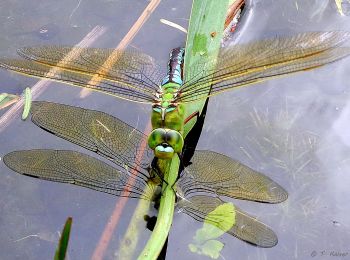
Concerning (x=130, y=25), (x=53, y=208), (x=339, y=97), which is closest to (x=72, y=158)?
(x=53, y=208)

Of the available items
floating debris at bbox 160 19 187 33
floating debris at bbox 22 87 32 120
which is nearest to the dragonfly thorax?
floating debris at bbox 160 19 187 33

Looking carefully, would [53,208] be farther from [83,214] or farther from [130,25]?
[130,25]

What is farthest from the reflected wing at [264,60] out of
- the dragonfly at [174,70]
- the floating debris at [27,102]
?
the floating debris at [27,102]

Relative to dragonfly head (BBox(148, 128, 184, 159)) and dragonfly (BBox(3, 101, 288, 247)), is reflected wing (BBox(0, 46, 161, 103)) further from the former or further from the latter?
dragonfly head (BBox(148, 128, 184, 159))

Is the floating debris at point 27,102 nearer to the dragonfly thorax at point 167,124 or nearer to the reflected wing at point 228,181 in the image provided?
the dragonfly thorax at point 167,124

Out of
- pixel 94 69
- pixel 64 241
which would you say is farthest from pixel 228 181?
pixel 64 241

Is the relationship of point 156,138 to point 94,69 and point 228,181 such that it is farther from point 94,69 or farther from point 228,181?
point 94,69
